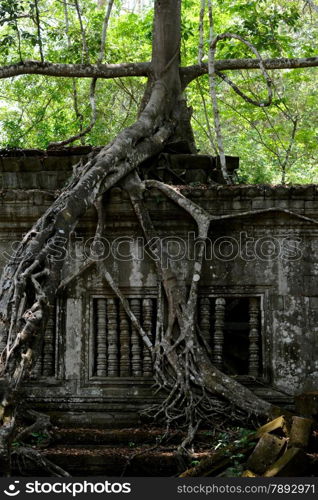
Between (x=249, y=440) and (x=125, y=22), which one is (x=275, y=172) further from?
(x=249, y=440)

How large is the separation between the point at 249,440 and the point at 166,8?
5042 mm

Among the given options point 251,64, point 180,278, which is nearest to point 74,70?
point 251,64

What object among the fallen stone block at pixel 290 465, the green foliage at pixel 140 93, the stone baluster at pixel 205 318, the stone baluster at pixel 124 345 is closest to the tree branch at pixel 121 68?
the green foliage at pixel 140 93

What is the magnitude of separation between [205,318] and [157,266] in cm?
62

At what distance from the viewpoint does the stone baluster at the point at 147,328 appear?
6078 mm

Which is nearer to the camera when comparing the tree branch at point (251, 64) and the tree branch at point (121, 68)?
the tree branch at point (121, 68)

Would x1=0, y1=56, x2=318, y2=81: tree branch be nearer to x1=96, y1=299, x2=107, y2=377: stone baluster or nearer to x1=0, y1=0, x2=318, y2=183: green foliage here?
x1=0, y1=0, x2=318, y2=183: green foliage

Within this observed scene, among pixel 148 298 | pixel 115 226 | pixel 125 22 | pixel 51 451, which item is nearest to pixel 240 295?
pixel 148 298

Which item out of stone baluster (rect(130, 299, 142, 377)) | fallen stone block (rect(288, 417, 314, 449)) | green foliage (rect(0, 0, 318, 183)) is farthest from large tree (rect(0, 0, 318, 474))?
green foliage (rect(0, 0, 318, 183))

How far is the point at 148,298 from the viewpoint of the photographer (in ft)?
20.3

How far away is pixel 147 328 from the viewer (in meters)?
6.12

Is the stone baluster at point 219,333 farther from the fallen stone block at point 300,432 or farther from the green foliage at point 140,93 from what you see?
the green foliage at point 140,93

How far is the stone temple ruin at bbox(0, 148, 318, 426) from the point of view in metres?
6.02

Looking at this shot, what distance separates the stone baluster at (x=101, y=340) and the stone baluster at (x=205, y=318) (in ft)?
2.82
